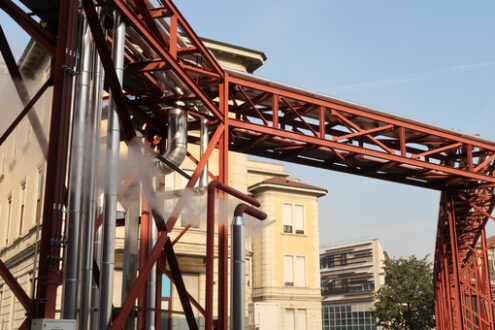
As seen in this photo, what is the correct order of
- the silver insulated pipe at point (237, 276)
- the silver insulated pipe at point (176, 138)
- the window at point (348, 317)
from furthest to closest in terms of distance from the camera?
the window at point (348, 317), the silver insulated pipe at point (176, 138), the silver insulated pipe at point (237, 276)

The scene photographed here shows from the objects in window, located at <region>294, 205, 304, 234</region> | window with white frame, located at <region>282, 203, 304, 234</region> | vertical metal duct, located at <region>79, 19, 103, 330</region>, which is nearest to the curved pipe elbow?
vertical metal duct, located at <region>79, 19, 103, 330</region>

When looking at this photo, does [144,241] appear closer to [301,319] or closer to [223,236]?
[223,236]

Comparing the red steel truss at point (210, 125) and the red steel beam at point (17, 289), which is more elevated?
the red steel truss at point (210, 125)

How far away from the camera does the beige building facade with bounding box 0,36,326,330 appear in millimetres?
21141

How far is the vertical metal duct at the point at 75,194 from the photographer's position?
7.50m

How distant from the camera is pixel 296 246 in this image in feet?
137

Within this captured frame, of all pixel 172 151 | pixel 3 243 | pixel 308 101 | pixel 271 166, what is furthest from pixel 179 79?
pixel 271 166

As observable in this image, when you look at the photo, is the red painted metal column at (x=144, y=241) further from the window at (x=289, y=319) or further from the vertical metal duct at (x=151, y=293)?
the window at (x=289, y=319)

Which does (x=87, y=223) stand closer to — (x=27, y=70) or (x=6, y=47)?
(x=6, y=47)

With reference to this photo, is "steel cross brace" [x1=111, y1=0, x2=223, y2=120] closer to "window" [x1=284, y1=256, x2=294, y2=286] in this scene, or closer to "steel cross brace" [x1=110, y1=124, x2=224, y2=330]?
"steel cross brace" [x1=110, y1=124, x2=224, y2=330]

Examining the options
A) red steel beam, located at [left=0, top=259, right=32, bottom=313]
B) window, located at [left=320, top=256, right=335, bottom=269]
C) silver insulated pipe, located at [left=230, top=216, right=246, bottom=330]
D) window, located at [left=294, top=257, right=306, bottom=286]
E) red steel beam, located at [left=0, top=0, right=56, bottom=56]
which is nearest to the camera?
red steel beam, located at [left=0, top=259, right=32, bottom=313]

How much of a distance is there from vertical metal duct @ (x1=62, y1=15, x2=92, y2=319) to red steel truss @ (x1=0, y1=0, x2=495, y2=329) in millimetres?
159

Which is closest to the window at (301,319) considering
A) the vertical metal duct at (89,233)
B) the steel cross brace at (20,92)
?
A: the steel cross brace at (20,92)

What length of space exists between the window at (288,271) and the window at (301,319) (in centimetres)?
190
